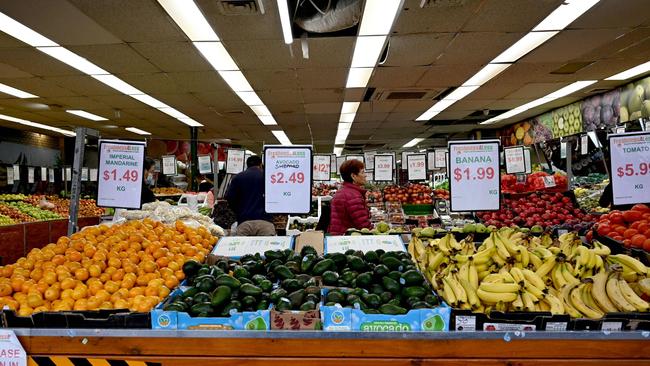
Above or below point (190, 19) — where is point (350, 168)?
below

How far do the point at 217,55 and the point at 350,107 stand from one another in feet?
16.8

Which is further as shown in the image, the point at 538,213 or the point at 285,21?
the point at 538,213

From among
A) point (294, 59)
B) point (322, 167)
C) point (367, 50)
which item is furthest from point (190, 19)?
point (322, 167)

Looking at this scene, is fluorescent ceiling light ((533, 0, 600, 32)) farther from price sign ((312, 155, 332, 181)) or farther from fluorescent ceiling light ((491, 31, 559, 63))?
price sign ((312, 155, 332, 181))

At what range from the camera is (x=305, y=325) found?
166 cm

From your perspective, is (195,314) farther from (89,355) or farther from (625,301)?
(625,301)

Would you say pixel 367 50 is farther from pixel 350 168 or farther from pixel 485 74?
pixel 485 74

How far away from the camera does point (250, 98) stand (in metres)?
9.73

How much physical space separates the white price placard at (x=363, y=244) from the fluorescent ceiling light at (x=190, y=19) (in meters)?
3.36

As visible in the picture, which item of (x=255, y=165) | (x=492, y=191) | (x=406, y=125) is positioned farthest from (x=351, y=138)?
(x=492, y=191)

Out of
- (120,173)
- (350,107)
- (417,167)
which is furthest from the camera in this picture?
(350,107)

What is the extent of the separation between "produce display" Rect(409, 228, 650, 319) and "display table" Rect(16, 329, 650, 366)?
0.16 meters

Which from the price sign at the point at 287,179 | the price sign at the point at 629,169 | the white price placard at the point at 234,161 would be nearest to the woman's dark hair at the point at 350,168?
the price sign at the point at 287,179

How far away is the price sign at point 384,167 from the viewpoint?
838cm
